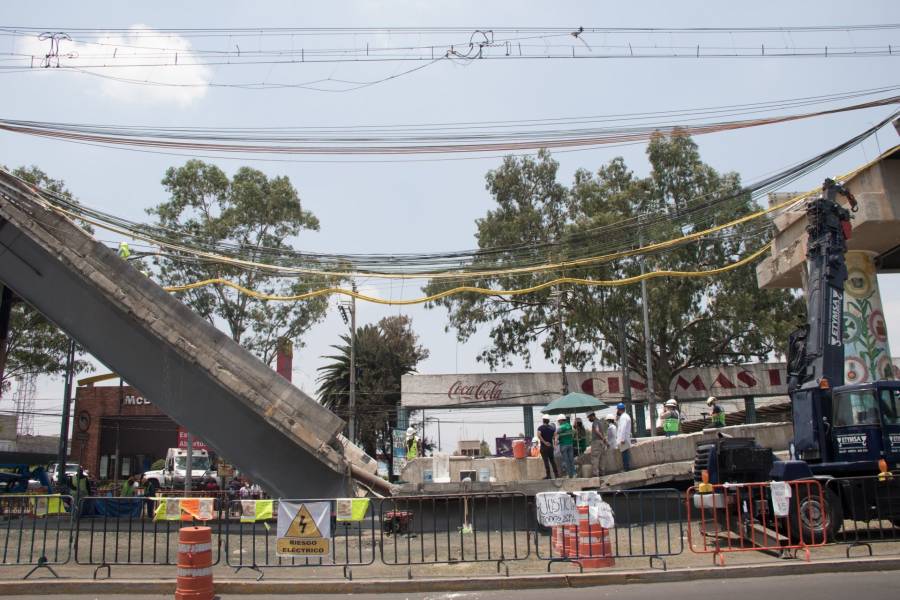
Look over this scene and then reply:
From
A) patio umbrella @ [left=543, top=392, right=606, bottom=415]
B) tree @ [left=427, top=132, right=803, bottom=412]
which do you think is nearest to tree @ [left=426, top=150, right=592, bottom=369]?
tree @ [left=427, top=132, right=803, bottom=412]

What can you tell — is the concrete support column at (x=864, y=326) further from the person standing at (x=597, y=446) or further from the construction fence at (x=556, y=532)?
the person standing at (x=597, y=446)

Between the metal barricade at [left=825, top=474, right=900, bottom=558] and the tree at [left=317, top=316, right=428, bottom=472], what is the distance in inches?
1394

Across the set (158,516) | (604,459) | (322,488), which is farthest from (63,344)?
(604,459)

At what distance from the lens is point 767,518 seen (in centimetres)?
1162

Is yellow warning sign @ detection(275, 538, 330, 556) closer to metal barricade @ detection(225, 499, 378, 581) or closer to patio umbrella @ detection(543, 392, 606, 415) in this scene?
metal barricade @ detection(225, 499, 378, 581)

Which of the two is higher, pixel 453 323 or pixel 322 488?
pixel 453 323

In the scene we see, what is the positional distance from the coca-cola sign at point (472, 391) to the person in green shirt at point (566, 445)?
16.5 meters

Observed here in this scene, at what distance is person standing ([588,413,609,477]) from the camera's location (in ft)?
54.9

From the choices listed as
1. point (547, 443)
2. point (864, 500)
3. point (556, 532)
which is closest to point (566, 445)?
point (547, 443)

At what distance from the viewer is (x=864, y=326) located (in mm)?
18672

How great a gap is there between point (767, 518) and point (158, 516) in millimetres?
10011

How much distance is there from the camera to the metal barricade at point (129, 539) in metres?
11.0

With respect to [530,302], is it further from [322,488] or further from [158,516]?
[158,516]

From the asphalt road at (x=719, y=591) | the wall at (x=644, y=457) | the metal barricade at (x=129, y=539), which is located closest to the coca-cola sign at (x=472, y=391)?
the wall at (x=644, y=457)
